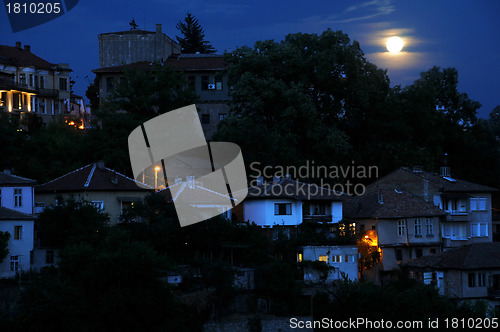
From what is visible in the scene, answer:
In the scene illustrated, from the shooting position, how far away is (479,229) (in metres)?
52.0

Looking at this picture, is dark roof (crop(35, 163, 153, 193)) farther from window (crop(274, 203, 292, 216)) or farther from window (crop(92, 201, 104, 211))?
window (crop(274, 203, 292, 216))

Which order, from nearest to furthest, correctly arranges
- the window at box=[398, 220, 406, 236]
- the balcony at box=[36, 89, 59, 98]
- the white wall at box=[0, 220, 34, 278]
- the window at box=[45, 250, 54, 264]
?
the white wall at box=[0, 220, 34, 278], the window at box=[45, 250, 54, 264], the window at box=[398, 220, 406, 236], the balcony at box=[36, 89, 59, 98]

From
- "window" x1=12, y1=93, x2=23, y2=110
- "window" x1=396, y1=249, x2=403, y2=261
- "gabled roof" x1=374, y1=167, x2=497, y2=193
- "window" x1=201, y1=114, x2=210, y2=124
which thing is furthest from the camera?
"window" x1=201, y1=114, x2=210, y2=124

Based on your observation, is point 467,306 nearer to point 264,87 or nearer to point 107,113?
point 264,87

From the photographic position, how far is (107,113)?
4953cm

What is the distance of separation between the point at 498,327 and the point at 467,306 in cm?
192

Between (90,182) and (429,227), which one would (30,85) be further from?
(429,227)

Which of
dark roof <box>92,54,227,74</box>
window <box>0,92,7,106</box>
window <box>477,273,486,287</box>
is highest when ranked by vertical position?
dark roof <box>92,54,227,74</box>

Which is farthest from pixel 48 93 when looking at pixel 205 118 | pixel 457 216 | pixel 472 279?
pixel 472 279

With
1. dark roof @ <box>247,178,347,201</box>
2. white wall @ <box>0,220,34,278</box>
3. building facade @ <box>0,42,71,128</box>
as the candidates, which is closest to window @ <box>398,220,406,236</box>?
dark roof @ <box>247,178,347,201</box>

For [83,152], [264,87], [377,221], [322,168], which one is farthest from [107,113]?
[377,221]

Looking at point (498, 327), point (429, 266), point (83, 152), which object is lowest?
point (498, 327)

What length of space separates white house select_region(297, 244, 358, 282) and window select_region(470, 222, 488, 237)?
1169 centimetres

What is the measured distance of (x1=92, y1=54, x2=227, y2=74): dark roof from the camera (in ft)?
209
